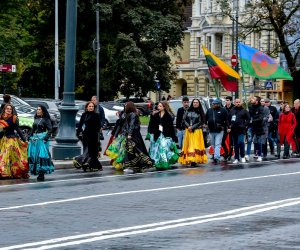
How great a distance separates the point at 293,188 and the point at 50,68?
50434 mm

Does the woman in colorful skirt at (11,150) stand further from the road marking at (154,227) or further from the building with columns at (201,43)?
the building with columns at (201,43)

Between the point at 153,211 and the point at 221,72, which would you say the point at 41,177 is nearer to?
the point at 153,211

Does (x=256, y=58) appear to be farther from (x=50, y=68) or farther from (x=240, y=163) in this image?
(x=50, y=68)

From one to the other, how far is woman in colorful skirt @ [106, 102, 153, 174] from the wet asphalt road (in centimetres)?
125

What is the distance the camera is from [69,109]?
27484 mm

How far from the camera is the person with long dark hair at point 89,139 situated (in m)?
24.6

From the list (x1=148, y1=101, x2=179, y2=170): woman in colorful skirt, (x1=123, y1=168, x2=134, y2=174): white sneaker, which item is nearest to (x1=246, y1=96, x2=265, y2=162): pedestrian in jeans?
(x1=148, y1=101, x2=179, y2=170): woman in colorful skirt

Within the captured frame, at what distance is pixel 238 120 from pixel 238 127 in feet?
0.57

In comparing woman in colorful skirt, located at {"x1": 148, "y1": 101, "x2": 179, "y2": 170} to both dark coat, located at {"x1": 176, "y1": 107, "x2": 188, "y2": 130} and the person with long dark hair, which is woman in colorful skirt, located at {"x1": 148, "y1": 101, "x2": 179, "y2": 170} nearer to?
the person with long dark hair

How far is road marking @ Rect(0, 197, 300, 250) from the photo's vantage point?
11.7 meters

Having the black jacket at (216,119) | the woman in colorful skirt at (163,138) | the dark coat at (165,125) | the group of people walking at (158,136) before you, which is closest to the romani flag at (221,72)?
the group of people walking at (158,136)

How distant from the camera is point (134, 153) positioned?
24578mm

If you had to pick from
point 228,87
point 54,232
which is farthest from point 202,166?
point 54,232

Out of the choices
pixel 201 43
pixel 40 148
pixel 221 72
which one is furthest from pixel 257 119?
pixel 201 43
